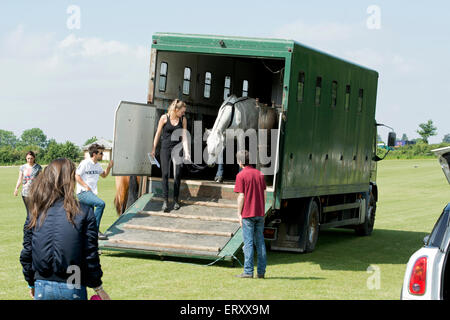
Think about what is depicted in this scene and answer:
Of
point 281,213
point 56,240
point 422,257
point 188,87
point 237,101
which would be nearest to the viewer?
point 56,240

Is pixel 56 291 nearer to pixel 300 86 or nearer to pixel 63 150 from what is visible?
pixel 300 86

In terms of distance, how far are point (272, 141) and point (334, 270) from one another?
2766 mm

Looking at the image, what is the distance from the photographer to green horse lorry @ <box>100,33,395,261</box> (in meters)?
14.1

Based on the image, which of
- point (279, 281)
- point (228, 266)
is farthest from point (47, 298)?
point (228, 266)

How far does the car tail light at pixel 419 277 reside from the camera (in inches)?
274

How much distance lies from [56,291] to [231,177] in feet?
40.2

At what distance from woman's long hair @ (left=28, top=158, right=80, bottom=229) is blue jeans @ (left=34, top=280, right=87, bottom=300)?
429mm

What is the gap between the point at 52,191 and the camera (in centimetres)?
600

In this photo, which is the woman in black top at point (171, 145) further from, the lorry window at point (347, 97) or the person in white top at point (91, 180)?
the lorry window at point (347, 97)

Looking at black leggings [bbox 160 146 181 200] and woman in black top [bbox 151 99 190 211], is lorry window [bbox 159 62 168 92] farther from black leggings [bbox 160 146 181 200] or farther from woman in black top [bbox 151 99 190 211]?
black leggings [bbox 160 146 181 200]

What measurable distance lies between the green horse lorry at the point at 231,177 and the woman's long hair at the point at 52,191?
7129mm

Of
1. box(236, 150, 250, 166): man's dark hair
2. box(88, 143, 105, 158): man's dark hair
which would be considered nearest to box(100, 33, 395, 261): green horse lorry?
box(88, 143, 105, 158): man's dark hair

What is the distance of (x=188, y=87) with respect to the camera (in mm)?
17344
